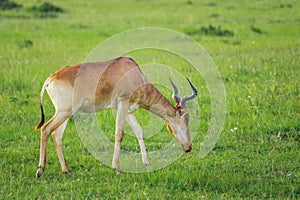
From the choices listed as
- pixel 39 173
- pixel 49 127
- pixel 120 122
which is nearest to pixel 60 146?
pixel 49 127

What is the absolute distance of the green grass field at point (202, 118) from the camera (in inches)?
245

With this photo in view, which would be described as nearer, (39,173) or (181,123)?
(39,173)

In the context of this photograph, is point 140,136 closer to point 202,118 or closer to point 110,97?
point 110,97

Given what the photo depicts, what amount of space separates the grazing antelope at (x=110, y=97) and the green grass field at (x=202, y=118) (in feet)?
1.30

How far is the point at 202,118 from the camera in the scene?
8.74 m

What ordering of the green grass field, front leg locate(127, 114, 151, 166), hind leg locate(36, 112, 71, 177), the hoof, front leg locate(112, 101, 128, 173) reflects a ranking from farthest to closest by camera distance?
front leg locate(127, 114, 151, 166), front leg locate(112, 101, 128, 173), hind leg locate(36, 112, 71, 177), the hoof, the green grass field

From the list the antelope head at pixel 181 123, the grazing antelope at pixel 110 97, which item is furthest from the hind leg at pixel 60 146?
the antelope head at pixel 181 123

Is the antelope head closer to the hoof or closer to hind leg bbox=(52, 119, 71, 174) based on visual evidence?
hind leg bbox=(52, 119, 71, 174)

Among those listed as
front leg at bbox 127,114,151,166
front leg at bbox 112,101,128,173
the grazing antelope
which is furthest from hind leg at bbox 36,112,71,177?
front leg at bbox 127,114,151,166

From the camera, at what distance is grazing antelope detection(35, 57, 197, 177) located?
683 cm

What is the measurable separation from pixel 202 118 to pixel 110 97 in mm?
2071

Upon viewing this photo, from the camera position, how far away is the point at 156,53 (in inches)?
554

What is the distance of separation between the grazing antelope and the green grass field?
396mm

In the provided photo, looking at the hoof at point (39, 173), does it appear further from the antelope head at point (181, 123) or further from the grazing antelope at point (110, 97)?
the antelope head at point (181, 123)
